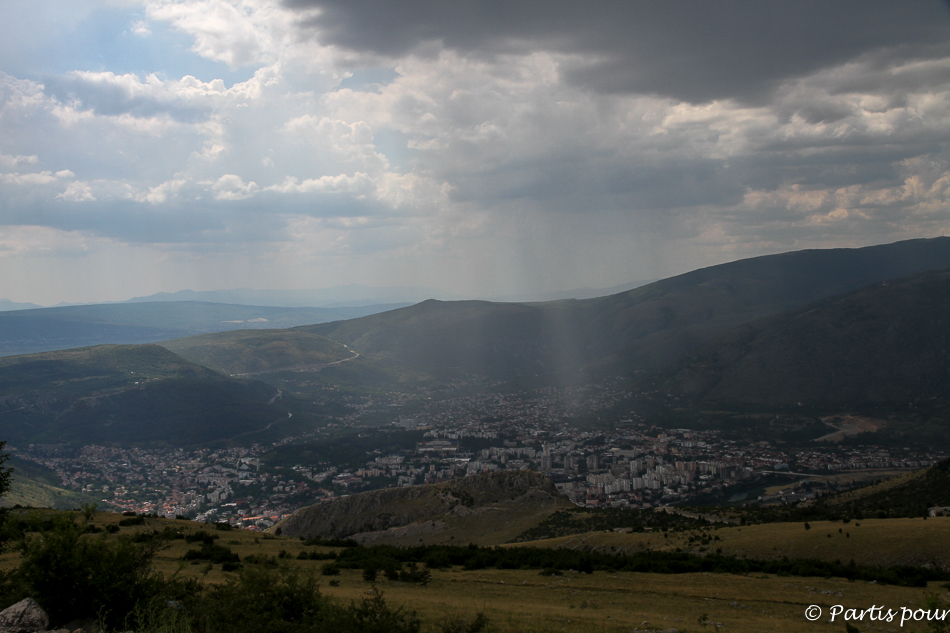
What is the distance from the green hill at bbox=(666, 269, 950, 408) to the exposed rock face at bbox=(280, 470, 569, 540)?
328 ft

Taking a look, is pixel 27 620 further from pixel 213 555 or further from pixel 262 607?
pixel 213 555

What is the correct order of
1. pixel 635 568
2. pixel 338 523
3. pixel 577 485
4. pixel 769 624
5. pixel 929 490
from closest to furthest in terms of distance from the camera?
1. pixel 769 624
2. pixel 635 568
3. pixel 929 490
4. pixel 338 523
5. pixel 577 485

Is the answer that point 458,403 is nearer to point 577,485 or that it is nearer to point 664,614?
point 577,485

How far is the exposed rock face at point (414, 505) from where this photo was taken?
41938 millimetres

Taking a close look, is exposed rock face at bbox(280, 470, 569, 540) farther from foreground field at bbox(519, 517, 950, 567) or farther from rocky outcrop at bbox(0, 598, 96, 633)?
rocky outcrop at bbox(0, 598, 96, 633)

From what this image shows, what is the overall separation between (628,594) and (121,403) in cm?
14847

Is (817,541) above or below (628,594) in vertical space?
below

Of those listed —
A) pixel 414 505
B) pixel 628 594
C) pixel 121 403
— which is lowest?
pixel 121 403

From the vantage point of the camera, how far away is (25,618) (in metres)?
10.2

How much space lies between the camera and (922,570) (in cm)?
1803

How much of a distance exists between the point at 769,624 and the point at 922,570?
8961mm

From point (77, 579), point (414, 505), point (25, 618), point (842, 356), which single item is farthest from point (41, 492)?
point (842, 356)

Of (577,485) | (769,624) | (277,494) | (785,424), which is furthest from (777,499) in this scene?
(277,494)

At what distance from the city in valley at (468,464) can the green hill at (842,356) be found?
27.3m
